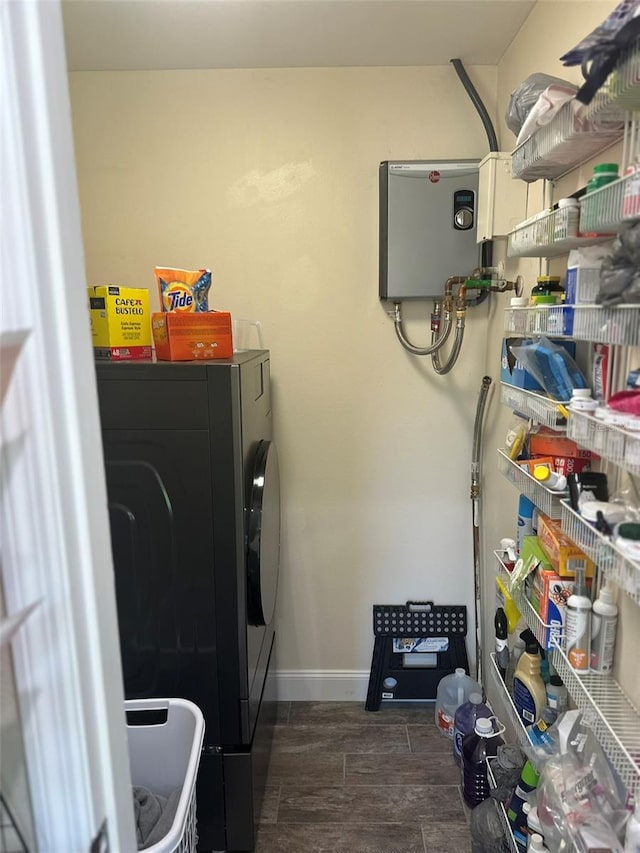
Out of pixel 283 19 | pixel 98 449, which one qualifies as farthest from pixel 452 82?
pixel 98 449

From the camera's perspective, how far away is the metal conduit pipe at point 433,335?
7.14 feet

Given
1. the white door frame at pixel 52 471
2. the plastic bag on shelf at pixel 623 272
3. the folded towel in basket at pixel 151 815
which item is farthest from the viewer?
the folded towel in basket at pixel 151 815

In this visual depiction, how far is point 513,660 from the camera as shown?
1.67m

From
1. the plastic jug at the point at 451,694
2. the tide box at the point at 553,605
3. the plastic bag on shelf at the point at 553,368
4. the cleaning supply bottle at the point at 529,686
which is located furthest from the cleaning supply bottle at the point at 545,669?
the plastic jug at the point at 451,694

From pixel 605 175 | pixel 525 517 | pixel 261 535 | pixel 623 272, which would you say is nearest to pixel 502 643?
pixel 525 517

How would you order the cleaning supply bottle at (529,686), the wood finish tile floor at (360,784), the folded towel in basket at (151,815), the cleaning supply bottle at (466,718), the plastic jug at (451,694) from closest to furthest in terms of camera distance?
the folded towel in basket at (151,815), the cleaning supply bottle at (529,686), the wood finish tile floor at (360,784), the cleaning supply bottle at (466,718), the plastic jug at (451,694)

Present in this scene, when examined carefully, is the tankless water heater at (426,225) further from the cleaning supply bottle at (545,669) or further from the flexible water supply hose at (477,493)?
the cleaning supply bottle at (545,669)

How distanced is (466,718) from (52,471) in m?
1.96

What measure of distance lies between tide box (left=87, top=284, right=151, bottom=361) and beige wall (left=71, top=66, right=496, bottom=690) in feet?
2.38

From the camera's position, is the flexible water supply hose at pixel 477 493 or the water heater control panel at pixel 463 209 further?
the flexible water supply hose at pixel 477 493

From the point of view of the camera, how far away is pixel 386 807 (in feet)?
6.38

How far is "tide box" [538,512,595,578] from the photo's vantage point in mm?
1275

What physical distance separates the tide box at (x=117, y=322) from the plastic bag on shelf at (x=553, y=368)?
A: 0.97 m

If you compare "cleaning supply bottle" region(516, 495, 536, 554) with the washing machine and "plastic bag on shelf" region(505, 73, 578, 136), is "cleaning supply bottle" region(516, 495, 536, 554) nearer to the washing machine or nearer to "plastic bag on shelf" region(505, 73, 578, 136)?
the washing machine
